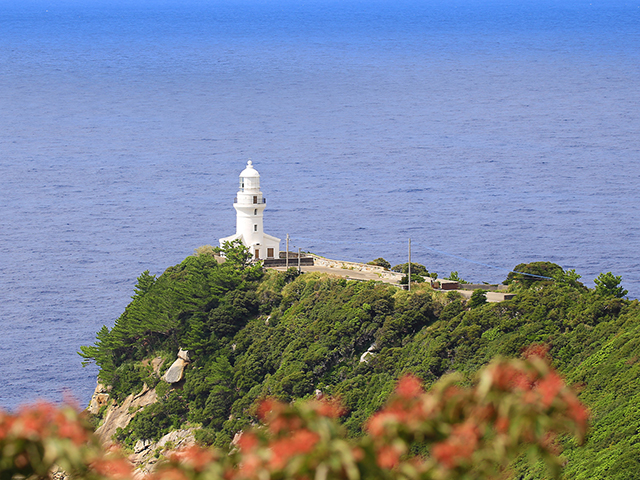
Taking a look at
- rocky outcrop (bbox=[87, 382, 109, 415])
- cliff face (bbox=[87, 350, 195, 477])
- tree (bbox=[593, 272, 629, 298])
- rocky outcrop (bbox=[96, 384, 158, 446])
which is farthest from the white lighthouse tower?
tree (bbox=[593, 272, 629, 298])

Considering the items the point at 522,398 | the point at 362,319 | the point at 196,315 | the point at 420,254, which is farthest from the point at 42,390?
the point at 522,398

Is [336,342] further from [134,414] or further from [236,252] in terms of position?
[134,414]

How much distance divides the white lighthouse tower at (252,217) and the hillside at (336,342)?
1524 mm

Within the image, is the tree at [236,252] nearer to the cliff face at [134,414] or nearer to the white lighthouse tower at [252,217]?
the white lighthouse tower at [252,217]

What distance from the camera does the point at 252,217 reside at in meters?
92.5

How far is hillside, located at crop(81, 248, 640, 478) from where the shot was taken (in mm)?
64688

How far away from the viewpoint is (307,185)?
190 meters

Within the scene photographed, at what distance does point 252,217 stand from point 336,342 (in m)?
16.4

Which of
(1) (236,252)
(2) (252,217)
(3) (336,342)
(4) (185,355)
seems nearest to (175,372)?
(4) (185,355)

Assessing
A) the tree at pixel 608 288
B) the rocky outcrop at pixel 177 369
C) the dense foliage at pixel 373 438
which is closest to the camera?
the dense foliage at pixel 373 438

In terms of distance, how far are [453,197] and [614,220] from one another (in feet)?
98.8

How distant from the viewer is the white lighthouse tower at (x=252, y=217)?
91562mm

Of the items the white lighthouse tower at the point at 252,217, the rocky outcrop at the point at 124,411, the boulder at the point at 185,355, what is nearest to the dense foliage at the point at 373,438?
the white lighthouse tower at the point at 252,217

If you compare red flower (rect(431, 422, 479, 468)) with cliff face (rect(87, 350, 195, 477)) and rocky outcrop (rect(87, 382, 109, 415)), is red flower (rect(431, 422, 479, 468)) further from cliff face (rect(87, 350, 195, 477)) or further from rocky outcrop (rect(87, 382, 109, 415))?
rocky outcrop (rect(87, 382, 109, 415))
